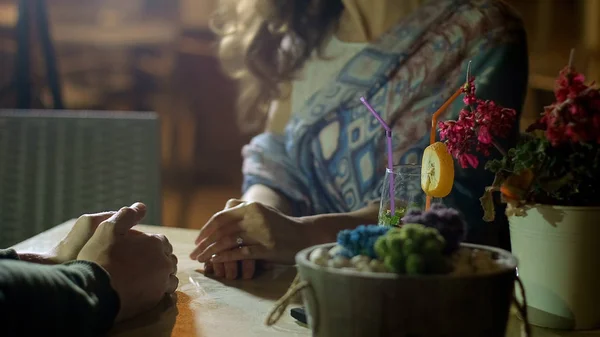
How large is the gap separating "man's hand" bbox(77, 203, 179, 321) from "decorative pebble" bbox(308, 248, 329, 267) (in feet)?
0.71

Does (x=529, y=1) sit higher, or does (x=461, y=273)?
(x=529, y=1)

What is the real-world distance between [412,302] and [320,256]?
86 mm

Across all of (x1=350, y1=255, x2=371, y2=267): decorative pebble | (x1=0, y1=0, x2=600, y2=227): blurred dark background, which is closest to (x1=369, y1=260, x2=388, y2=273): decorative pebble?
(x1=350, y1=255, x2=371, y2=267): decorative pebble

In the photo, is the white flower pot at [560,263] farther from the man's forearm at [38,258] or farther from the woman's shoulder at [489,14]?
the woman's shoulder at [489,14]

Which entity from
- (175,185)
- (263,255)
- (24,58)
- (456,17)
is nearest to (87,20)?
(175,185)

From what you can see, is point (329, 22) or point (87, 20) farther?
point (87, 20)

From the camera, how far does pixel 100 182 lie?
157cm

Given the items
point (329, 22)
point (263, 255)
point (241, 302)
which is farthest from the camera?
point (329, 22)

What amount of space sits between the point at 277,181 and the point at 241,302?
21.4 inches

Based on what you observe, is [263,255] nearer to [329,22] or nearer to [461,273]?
[461,273]

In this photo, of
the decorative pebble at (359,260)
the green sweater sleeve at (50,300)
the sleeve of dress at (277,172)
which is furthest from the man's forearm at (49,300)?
the sleeve of dress at (277,172)

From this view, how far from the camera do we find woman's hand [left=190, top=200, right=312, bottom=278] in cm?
85

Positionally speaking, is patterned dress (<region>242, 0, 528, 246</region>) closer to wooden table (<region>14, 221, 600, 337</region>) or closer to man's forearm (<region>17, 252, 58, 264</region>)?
wooden table (<region>14, 221, 600, 337</region>)

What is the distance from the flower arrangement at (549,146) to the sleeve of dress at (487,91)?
12.3 inches
